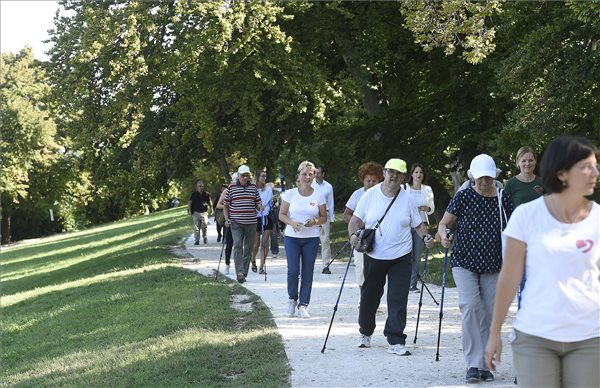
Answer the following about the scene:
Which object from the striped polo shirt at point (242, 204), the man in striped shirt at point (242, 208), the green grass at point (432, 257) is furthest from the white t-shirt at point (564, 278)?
the striped polo shirt at point (242, 204)

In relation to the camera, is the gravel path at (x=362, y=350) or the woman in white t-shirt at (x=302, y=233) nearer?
the gravel path at (x=362, y=350)

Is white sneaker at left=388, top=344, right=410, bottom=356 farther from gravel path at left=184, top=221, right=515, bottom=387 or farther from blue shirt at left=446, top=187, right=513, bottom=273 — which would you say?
blue shirt at left=446, top=187, right=513, bottom=273

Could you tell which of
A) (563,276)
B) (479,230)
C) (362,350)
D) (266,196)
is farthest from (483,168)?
(266,196)

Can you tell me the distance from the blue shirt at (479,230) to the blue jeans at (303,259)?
428 cm

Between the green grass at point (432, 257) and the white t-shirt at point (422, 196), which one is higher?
the white t-shirt at point (422, 196)

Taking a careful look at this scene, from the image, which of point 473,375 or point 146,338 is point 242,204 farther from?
point 473,375

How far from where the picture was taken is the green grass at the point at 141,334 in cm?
912

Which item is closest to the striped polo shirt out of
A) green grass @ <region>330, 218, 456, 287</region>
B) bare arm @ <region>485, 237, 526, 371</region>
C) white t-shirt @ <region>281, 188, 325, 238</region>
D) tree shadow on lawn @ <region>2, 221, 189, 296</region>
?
green grass @ <region>330, 218, 456, 287</region>

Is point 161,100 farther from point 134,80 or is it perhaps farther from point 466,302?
point 466,302

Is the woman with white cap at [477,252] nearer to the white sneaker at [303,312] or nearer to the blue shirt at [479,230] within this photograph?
the blue shirt at [479,230]

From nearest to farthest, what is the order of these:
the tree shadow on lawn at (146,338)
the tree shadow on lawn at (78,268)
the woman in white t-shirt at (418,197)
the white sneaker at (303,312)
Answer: the tree shadow on lawn at (146,338)
the white sneaker at (303,312)
the woman in white t-shirt at (418,197)
the tree shadow on lawn at (78,268)

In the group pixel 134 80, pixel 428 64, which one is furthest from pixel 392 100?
pixel 134 80

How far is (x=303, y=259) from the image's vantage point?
40.1 feet

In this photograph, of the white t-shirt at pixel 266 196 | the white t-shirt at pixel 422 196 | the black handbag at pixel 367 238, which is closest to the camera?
the black handbag at pixel 367 238
